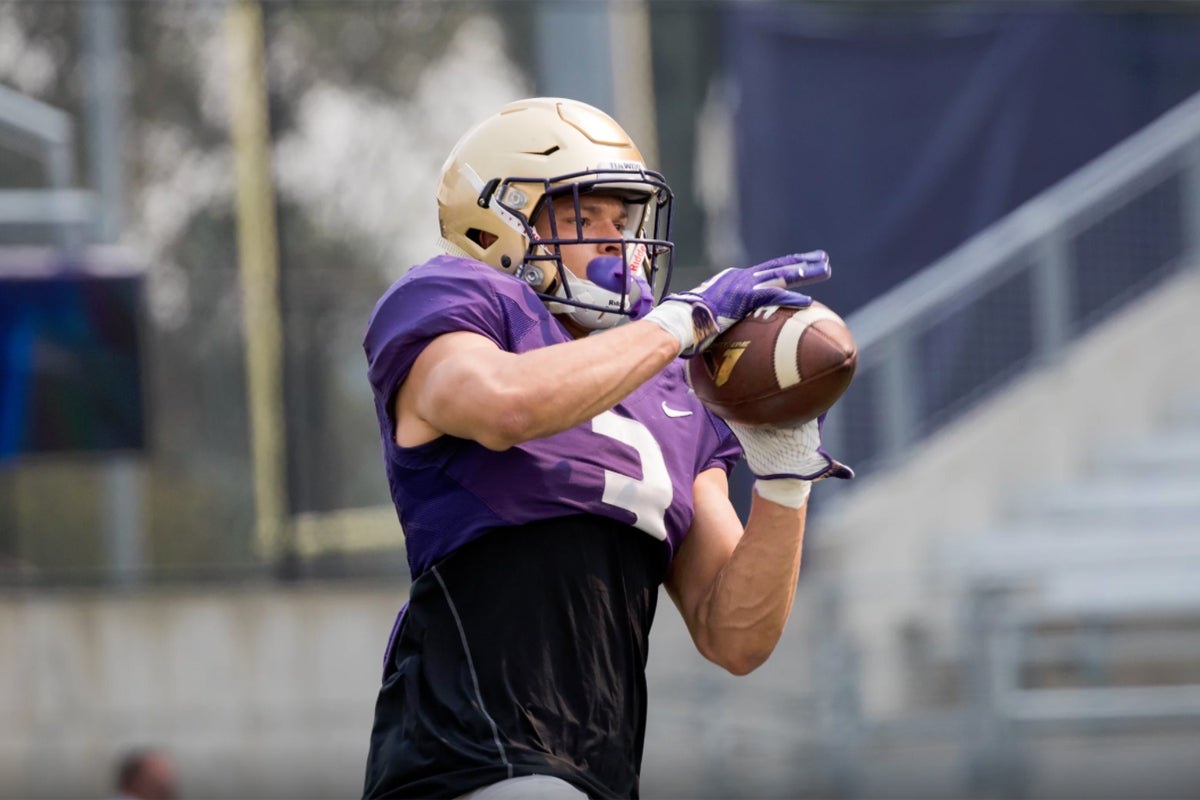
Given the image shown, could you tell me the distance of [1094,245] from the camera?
10.9 m

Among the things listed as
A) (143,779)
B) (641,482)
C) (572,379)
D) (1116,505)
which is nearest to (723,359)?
(641,482)

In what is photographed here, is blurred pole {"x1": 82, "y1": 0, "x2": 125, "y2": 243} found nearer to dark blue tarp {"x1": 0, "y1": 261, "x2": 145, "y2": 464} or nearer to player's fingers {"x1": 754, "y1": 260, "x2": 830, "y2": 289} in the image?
dark blue tarp {"x1": 0, "y1": 261, "x2": 145, "y2": 464}

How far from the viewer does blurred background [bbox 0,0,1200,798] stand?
934cm

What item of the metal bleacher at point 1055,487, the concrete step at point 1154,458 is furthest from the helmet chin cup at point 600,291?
the concrete step at point 1154,458

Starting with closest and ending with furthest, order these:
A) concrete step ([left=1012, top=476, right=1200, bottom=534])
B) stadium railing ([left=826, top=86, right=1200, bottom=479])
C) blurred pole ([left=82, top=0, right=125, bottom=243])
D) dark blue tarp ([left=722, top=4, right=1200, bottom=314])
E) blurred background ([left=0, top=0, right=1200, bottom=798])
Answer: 1. blurred background ([left=0, top=0, right=1200, bottom=798])
2. concrete step ([left=1012, top=476, right=1200, bottom=534])
3. blurred pole ([left=82, top=0, right=125, bottom=243])
4. stadium railing ([left=826, top=86, right=1200, bottom=479])
5. dark blue tarp ([left=722, top=4, right=1200, bottom=314])

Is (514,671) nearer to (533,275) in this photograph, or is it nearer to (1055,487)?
(533,275)

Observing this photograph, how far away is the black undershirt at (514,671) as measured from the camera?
9.48 ft

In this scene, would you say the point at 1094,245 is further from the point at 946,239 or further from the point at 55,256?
the point at 55,256

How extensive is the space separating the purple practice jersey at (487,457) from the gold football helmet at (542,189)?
111 millimetres

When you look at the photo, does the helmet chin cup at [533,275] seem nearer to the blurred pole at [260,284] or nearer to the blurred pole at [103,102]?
the blurred pole at [260,284]

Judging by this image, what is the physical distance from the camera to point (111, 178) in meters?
10.3

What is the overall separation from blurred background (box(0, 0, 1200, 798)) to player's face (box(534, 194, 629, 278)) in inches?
237

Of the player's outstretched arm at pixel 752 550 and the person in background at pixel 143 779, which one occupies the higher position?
the player's outstretched arm at pixel 752 550

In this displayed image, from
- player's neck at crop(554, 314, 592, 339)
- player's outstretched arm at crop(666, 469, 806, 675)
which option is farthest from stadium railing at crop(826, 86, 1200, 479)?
player's neck at crop(554, 314, 592, 339)
